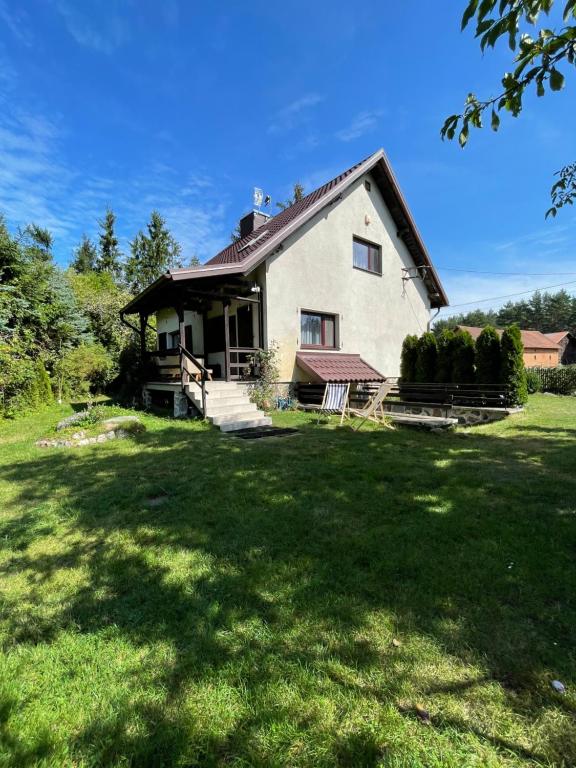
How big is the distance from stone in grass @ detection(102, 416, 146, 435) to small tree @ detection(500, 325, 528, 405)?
32.9 ft

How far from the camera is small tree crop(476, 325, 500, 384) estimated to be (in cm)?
1136

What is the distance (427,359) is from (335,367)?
12.7 feet

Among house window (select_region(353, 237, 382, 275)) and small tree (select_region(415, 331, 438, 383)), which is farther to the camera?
house window (select_region(353, 237, 382, 275))

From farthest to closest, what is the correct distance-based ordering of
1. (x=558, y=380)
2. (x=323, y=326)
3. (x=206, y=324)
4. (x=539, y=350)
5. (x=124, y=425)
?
(x=539, y=350) → (x=558, y=380) → (x=206, y=324) → (x=323, y=326) → (x=124, y=425)

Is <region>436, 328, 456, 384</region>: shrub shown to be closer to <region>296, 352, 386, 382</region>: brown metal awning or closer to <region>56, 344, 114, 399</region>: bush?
<region>296, 352, 386, 382</region>: brown metal awning

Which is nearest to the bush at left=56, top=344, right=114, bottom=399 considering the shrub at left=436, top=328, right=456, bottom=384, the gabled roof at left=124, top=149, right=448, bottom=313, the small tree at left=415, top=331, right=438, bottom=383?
the gabled roof at left=124, top=149, right=448, bottom=313

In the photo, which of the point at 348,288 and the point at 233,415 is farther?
the point at 348,288

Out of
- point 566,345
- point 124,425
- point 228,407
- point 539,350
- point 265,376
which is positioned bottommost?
point 124,425

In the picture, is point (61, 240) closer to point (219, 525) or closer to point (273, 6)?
point (273, 6)

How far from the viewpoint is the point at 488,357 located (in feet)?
38.0

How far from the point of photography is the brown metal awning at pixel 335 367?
11828mm

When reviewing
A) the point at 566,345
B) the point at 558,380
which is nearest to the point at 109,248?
the point at 558,380

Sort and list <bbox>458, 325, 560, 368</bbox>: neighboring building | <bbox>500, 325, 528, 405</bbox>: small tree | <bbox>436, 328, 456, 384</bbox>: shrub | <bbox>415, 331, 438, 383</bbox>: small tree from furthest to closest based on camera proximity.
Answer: <bbox>458, 325, 560, 368</bbox>: neighboring building < <bbox>415, 331, 438, 383</bbox>: small tree < <bbox>436, 328, 456, 384</bbox>: shrub < <bbox>500, 325, 528, 405</bbox>: small tree

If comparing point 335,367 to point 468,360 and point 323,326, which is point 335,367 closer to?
point 323,326
